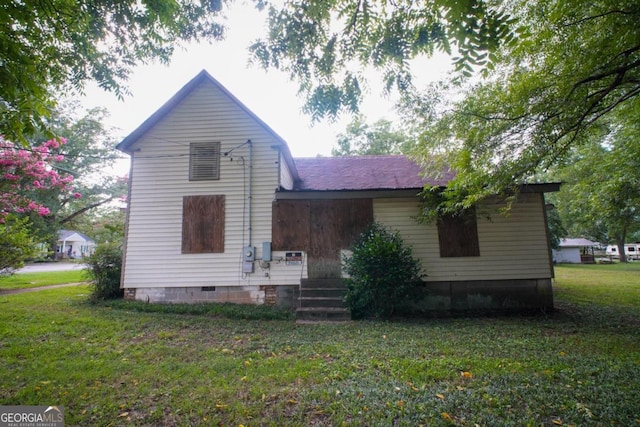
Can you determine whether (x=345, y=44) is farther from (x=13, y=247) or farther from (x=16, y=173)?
(x=16, y=173)

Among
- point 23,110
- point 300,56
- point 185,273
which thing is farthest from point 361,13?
point 185,273

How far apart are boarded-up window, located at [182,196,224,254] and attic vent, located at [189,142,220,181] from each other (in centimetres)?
62

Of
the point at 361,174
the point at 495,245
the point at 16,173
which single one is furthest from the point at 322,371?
the point at 16,173

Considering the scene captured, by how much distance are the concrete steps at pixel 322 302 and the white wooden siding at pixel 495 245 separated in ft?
7.25

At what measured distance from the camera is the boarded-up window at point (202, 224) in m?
7.75

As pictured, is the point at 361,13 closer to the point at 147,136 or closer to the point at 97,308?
the point at 147,136

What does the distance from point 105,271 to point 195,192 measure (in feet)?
11.3

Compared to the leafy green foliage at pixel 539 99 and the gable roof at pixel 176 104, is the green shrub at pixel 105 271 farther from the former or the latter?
the leafy green foliage at pixel 539 99

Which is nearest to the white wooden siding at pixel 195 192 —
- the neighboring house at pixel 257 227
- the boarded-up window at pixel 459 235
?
the neighboring house at pixel 257 227

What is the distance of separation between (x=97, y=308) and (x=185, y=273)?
7.10 feet

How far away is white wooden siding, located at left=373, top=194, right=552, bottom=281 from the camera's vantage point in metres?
7.54

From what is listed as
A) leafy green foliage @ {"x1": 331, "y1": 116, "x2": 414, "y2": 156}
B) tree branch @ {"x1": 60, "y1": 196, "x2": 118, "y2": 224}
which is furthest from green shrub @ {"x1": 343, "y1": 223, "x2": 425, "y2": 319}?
tree branch @ {"x1": 60, "y1": 196, "x2": 118, "y2": 224}

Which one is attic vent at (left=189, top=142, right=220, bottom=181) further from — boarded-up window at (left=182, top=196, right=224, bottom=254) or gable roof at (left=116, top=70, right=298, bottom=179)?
gable roof at (left=116, top=70, right=298, bottom=179)

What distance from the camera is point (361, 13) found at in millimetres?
3051
